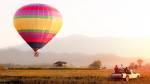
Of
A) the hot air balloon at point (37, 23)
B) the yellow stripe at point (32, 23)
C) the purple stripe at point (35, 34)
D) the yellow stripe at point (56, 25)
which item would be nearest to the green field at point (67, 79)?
the hot air balloon at point (37, 23)

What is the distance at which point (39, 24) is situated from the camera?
73.0m

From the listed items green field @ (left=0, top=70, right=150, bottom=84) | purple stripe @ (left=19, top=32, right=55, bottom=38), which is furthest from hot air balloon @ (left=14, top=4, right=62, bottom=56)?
green field @ (left=0, top=70, right=150, bottom=84)

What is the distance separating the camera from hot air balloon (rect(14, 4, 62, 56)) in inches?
2832

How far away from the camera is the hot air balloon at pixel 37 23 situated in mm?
71938

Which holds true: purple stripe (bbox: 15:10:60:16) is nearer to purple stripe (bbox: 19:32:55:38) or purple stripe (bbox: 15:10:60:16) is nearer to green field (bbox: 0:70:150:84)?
purple stripe (bbox: 19:32:55:38)

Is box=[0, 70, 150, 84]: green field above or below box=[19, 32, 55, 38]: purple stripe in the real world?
below

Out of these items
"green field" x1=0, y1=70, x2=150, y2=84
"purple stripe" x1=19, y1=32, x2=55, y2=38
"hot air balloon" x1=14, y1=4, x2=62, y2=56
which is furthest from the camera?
"purple stripe" x1=19, y1=32, x2=55, y2=38

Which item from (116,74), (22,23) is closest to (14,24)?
(22,23)

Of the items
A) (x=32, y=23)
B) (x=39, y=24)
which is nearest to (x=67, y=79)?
(x=39, y=24)

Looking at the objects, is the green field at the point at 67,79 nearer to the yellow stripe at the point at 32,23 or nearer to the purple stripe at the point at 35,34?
the purple stripe at the point at 35,34

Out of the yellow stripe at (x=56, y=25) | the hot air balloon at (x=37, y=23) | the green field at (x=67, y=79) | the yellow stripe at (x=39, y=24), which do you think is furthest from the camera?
the yellow stripe at (x=56, y=25)

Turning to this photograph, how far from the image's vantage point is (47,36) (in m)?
73.8

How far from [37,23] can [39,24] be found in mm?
352

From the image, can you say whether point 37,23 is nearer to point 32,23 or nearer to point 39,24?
point 39,24
